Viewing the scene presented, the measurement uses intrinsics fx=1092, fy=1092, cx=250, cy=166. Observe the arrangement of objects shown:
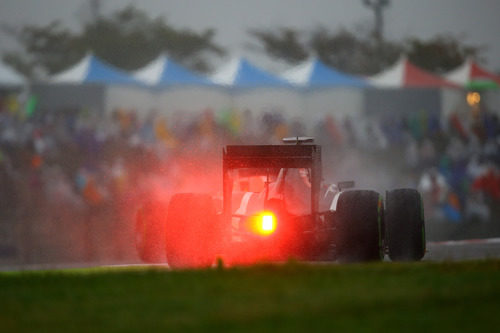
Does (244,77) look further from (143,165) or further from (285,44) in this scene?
(285,44)

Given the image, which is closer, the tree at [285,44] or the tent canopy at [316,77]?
the tent canopy at [316,77]

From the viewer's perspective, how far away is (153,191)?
2142cm

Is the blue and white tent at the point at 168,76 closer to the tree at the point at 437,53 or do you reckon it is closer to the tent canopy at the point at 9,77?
the tent canopy at the point at 9,77

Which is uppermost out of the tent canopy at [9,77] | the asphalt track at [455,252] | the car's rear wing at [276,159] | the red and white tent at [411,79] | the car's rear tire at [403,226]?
the red and white tent at [411,79]

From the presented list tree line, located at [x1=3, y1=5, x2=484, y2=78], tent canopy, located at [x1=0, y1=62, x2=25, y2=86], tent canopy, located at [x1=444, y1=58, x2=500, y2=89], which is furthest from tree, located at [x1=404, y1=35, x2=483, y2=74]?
tent canopy, located at [x1=0, y1=62, x2=25, y2=86]

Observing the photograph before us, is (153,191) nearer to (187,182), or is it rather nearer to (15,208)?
(187,182)

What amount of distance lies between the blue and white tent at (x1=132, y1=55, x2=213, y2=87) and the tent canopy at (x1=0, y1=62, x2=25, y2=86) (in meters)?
4.03

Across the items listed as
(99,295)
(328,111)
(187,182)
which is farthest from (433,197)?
(99,295)

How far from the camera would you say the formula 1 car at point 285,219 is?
1135cm

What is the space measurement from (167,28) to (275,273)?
57.4 m

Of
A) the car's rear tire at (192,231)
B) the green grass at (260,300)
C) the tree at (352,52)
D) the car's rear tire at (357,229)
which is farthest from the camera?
the tree at (352,52)

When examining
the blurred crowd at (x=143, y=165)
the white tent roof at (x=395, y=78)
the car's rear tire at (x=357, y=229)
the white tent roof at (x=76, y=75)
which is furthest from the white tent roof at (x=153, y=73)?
the car's rear tire at (x=357, y=229)

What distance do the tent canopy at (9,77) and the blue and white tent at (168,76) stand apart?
4028mm

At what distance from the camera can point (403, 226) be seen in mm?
11906
